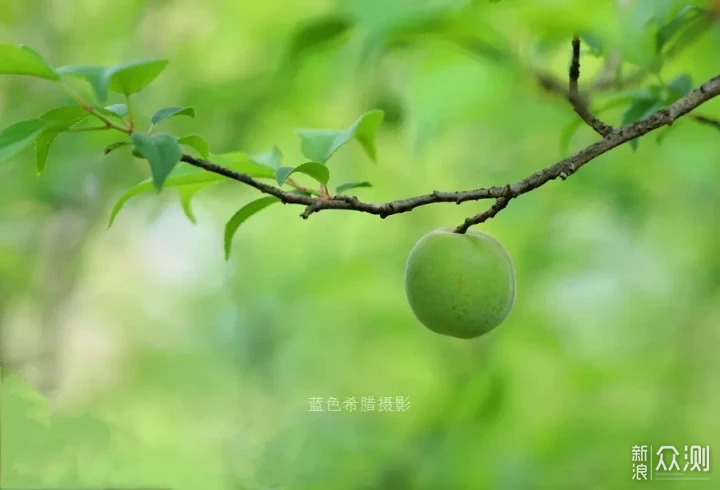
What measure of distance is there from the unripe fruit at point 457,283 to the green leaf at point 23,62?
18.4 inches

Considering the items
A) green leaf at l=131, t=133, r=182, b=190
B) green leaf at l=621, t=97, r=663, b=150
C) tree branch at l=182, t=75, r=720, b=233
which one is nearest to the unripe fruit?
tree branch at l=182, t=75, r=720, b=233

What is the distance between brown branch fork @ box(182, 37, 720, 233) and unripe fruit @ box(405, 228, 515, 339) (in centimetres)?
10

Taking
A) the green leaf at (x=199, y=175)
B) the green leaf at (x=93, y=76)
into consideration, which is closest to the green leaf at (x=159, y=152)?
the green leaf at (x=93, y=76)

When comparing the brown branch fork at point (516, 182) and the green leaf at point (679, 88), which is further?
the green leaf at point (679, 88)

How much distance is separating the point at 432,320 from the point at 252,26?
1.55 metres

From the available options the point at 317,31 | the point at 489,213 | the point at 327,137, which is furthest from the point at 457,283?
the point at 317,31

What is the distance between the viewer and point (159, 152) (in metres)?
0.67

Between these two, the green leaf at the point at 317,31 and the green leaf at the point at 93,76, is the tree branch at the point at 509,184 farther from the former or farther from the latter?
the green leaf at the point at 317,31

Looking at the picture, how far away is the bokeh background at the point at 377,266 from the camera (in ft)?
4.11

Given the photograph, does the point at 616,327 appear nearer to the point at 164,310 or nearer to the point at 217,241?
the point at 217,241

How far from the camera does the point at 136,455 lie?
1.82 meters

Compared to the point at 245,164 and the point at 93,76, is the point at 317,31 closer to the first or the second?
the point at 245,164

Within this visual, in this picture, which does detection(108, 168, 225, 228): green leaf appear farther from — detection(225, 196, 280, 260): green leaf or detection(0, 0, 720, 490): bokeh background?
detection(0, 0, 720, 490): bokeh background

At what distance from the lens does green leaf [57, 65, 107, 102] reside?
66cm
